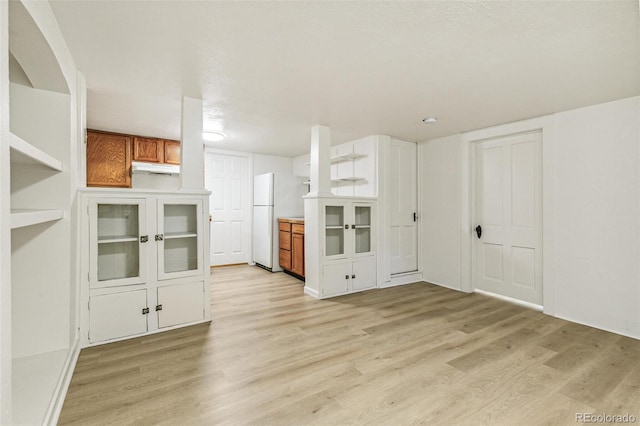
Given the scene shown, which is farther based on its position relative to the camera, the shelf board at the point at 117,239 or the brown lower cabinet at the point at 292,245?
the brown lower cabinet at the point at 292,245

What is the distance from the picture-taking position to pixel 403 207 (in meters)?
4.73

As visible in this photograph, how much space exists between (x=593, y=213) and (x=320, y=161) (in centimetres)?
302

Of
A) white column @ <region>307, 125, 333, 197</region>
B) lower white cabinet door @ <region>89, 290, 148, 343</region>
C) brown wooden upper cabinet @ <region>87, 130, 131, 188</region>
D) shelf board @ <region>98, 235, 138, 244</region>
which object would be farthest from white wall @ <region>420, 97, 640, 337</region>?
brown wooden upper cabinet @ <region>87, 130, 131, 188</region>

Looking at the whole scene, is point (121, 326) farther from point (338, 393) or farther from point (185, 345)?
point (338, 393)

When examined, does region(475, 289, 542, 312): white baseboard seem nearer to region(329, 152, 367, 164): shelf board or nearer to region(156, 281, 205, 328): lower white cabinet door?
region(329, 152, 367, 164): shelf board

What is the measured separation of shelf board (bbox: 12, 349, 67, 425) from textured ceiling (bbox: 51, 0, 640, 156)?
82.7 inches

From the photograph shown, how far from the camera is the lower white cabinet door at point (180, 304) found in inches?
111

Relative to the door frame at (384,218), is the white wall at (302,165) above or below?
above

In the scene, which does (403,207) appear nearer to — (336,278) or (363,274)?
(363,274)

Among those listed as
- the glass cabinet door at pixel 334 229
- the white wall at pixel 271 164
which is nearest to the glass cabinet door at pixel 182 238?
the glass cabinet door at pixel 334 229

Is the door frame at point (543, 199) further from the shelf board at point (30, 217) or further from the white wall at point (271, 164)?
the shelf board at point (30, 217)

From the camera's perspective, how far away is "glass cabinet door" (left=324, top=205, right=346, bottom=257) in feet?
13.4

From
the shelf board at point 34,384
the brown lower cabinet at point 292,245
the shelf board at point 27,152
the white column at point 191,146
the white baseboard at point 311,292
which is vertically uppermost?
the white column at point 191,146

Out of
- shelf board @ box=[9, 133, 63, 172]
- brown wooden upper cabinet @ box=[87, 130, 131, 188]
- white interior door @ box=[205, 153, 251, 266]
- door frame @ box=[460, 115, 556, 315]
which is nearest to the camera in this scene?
shelf board @ box=[9, 133, 63, 172]
